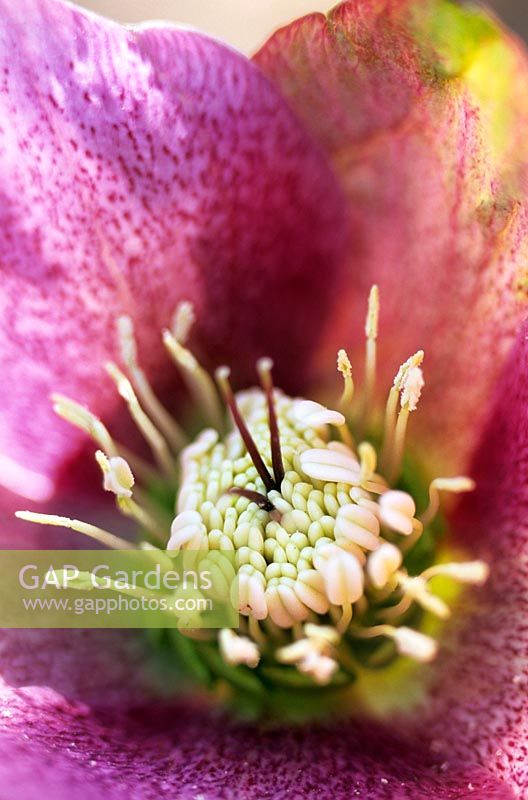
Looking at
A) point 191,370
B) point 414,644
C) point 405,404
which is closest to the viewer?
point 414,644

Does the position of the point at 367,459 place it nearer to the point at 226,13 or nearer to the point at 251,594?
the point at 251,594

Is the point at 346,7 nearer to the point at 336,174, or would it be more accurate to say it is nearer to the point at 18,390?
the point at 336,174

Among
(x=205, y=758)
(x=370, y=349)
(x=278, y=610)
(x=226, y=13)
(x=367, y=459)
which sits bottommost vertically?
(x=205, y=758)

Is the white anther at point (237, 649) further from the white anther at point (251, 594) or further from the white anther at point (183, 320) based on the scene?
the white anther at point (183, 320)

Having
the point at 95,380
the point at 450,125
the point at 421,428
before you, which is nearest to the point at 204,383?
the point at 95,380

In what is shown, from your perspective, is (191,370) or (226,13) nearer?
(191,370)

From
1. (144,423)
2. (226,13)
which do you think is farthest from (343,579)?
(226,13)

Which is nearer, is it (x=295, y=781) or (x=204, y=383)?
(x=295, y=781)
